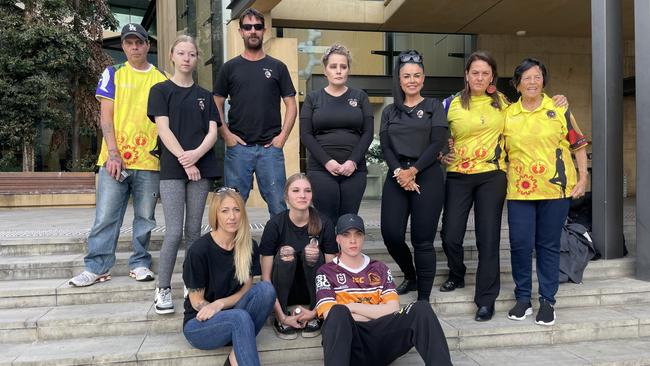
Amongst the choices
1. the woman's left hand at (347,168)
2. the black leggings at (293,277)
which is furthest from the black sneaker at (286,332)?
the woman's left hand at (347,168)

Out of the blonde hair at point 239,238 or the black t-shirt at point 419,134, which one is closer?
the blonde hair at point 239,238

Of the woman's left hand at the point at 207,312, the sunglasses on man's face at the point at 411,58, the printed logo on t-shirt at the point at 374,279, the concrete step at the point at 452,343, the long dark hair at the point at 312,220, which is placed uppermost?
the sunglasses on man's face at the point at 411,58

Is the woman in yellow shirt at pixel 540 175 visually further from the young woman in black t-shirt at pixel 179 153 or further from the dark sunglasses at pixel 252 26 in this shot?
the young woman in black t-shirt at pixel 179 153

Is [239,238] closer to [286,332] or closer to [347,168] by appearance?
[286,332]

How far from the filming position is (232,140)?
394 cm

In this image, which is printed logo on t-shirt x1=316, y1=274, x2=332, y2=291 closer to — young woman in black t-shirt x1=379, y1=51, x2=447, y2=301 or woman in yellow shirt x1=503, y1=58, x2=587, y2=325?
young woman in black t-shirt x1=379, y1=51, x2=447, y2=301

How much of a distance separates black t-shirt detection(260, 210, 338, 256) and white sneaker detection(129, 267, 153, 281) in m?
1.23

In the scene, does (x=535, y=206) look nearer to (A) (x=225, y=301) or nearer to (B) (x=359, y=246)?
(B) (x=359, y=246)

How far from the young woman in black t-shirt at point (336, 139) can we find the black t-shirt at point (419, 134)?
0.72 ft

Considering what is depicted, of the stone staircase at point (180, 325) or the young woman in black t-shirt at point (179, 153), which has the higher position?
the young woman in black t-shirt at point (179, 153)

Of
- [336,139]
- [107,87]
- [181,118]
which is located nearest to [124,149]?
[107,87]

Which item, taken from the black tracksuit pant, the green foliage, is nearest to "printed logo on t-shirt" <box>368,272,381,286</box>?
the black tracksuit pant

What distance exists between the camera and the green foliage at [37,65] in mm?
10969

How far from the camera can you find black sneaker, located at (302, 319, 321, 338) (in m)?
3.42
